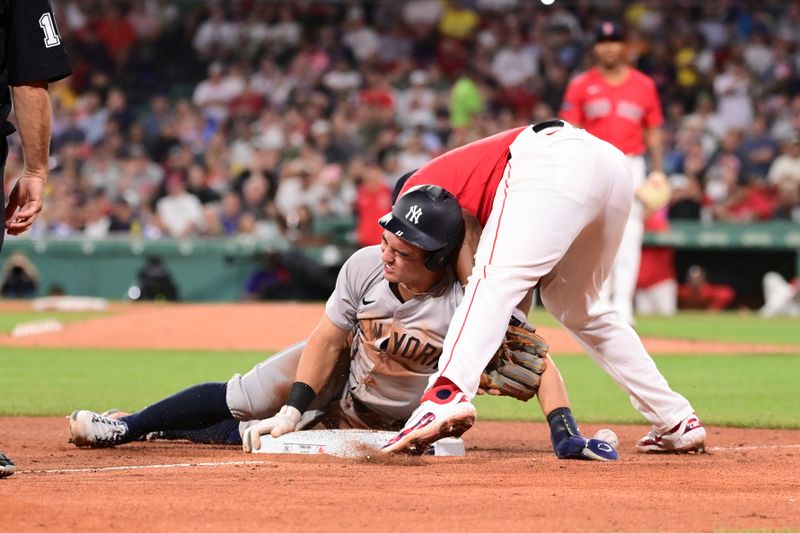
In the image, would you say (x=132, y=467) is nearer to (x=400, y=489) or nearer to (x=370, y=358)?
(x=370, y=358)

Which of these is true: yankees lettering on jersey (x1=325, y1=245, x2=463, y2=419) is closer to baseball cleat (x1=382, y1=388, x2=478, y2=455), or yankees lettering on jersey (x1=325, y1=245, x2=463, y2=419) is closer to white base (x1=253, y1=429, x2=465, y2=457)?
white base (x1=253, y1=429, x2=465, y2=457)

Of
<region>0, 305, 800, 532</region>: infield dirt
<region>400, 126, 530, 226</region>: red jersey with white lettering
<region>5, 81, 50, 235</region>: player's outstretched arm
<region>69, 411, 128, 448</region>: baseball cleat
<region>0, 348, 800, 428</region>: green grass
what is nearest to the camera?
<region>0, 305, 800, 532</region>: infield dirt

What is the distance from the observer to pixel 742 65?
19.0 metres

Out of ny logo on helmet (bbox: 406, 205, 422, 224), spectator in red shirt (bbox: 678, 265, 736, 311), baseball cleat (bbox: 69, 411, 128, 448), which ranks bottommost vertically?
spectator in red shirt (bbox: 678, 265, 736, 311)

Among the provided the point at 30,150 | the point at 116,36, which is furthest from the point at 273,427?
the point at 116,36

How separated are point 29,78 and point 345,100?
15486 mm

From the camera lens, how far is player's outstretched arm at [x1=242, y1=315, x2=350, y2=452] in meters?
4.81

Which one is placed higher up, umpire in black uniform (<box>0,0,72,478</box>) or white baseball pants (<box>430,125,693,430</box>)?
umpire in black uniform (<box>0,0,72,478</box>)

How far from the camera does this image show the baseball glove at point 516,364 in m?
4.73

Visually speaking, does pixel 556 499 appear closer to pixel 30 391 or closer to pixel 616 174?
pixel 616 174

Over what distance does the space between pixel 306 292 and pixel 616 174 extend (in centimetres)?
1110

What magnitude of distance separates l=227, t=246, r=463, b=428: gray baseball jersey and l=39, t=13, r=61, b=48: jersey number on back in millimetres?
1353

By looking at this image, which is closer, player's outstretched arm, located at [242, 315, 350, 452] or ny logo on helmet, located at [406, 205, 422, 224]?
ny logo on helmet, located at [406, 205, 422, 224]

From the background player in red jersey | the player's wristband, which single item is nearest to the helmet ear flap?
the player's wristband
